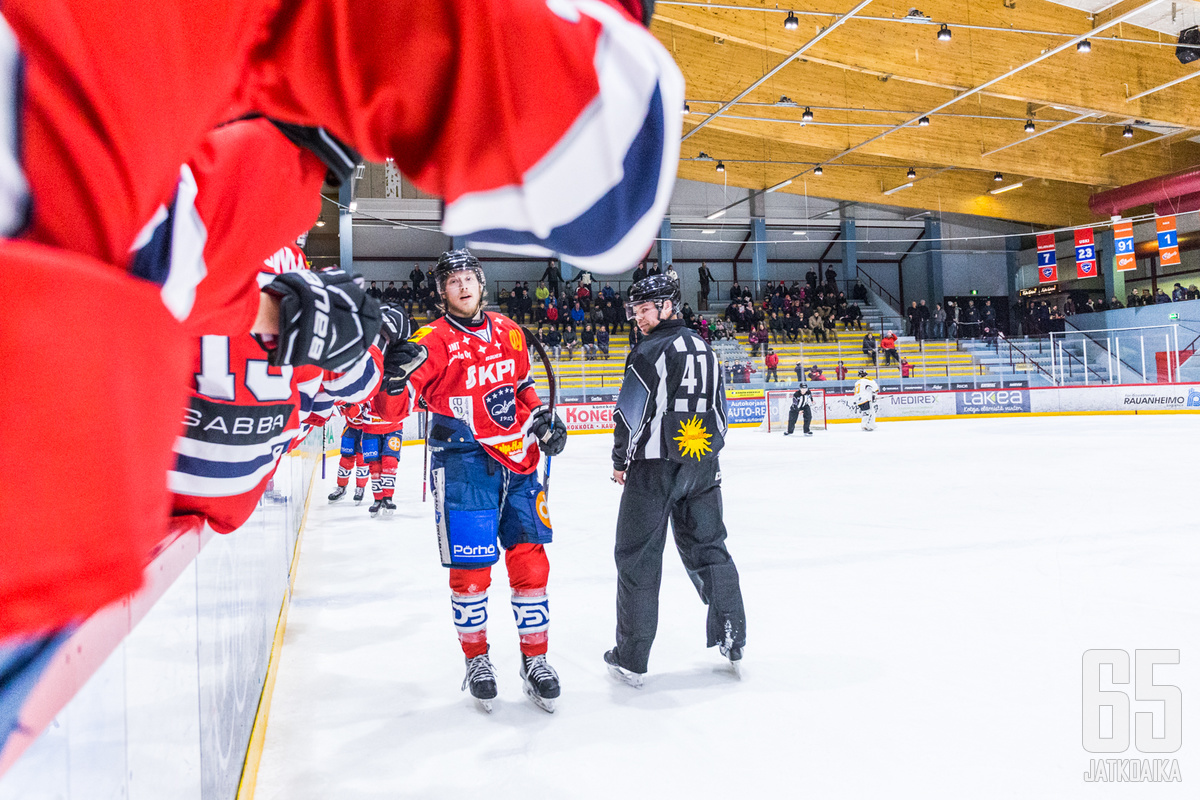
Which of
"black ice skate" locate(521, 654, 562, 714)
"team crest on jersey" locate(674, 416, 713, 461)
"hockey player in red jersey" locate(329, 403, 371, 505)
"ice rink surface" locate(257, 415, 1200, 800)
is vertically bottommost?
"ice rink surface" locate(257, 415, 1200, 800)

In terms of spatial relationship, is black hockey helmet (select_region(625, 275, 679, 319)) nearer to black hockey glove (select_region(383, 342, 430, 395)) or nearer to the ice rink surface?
the ice rink surface

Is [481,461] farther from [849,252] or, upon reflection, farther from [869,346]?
[849,252]

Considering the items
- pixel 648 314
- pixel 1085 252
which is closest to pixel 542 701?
pixel 648 314

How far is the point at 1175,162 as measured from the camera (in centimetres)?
1906

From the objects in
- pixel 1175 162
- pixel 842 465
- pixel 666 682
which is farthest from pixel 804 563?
pixel 1175 162

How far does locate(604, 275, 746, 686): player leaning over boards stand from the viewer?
246 cm

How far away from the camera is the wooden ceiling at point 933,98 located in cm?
1171

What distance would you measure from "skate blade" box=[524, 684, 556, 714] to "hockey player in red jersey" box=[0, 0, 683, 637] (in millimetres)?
1993

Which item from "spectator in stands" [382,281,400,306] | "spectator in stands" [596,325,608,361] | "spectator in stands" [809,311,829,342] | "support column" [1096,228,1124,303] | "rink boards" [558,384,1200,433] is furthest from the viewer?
"support column" [1096,228,1124,303]

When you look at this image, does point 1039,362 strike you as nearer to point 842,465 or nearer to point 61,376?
point 842,465

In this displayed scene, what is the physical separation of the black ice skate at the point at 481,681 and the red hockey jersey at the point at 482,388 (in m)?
0.62

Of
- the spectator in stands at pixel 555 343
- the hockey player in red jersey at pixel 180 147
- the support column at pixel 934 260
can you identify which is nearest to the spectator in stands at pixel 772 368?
the spectator in stands at pixel 555 343

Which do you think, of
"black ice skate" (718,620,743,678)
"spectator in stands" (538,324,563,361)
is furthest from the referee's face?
"spectator in stands" (538,324,563,361)

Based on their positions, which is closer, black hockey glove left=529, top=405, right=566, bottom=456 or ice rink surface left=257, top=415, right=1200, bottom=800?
ice rink surface left=257, top=415, right=1200, bottom=800
